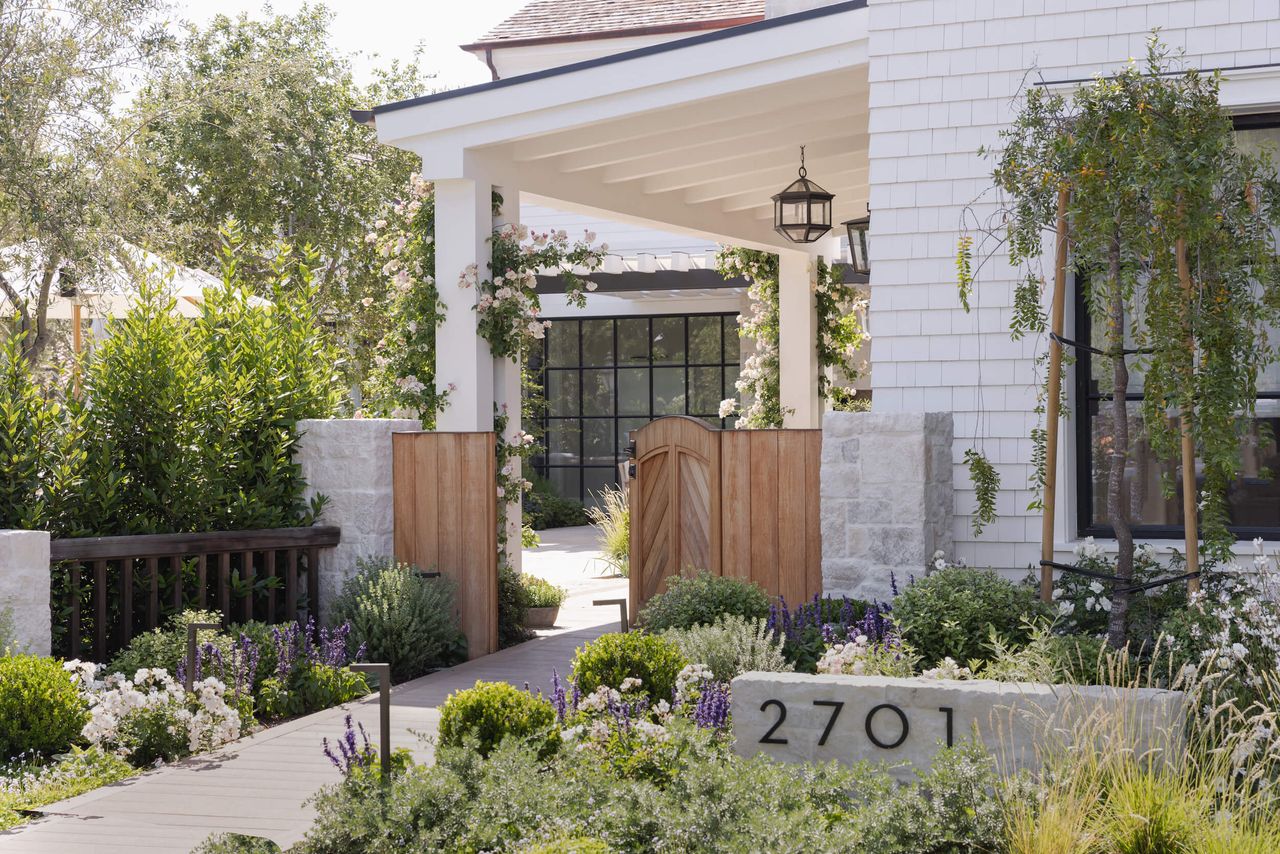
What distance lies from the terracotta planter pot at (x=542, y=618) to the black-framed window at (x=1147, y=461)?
3.97m

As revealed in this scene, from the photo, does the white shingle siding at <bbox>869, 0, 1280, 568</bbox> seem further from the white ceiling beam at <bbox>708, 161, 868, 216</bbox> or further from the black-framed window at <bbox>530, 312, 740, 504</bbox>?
the black-framed window at <bbox>530, 312, 740, 504</bbox>

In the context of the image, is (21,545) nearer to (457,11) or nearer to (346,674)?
(346,674)

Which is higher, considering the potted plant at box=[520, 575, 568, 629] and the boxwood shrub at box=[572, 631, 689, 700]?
the boxwood shrub at box=[572, 631, 689, 700]

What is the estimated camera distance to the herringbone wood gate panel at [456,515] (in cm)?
870

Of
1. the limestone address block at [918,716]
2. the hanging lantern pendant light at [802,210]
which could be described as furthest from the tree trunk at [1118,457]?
the hanging lantern pendant light at [802,210]

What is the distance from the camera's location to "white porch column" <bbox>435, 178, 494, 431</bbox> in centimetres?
934

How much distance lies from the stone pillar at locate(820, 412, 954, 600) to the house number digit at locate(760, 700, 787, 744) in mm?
2535

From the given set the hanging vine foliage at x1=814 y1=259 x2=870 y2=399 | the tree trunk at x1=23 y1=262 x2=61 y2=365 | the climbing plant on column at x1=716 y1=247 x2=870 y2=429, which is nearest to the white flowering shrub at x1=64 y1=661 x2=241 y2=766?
the tree trunk at x1=23 y1=262 x2=61 y2=365

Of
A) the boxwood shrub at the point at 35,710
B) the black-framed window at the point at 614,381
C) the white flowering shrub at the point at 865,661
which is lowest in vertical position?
the boxwood shrub at the point at 35,710

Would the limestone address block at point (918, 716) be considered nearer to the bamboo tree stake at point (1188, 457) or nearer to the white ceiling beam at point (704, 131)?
the bamboo tree stake at point (1188, 457)

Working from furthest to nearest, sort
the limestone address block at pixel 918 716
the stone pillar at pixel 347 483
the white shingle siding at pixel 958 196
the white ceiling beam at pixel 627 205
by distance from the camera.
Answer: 1. the white ceiling beam at pixel 627 205
2. the stone pillar at pixel 347 483
3. the white shingle siding at pixel 958 196
4. the limestone address block at pixel 918 716

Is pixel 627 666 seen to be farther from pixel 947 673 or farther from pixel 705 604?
pixel 947 673

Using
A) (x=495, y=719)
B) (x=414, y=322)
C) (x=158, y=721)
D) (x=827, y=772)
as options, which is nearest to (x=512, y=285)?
(x=414, y=322)

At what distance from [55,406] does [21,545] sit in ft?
3.63
